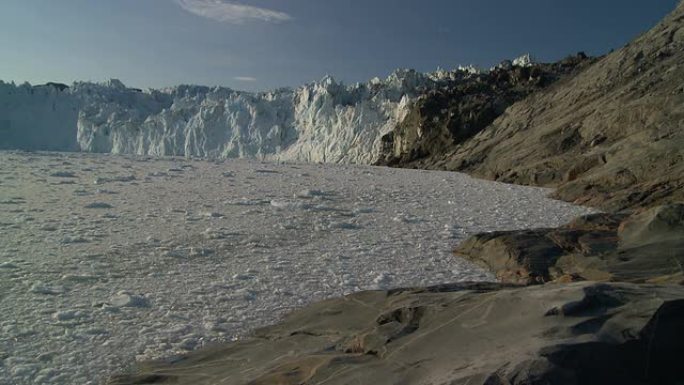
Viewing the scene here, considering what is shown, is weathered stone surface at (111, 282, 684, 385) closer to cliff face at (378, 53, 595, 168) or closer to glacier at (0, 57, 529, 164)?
cliff face at (378, 53, 595, 168)

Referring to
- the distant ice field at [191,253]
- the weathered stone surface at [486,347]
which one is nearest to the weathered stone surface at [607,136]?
the distant ice field at [191,253]

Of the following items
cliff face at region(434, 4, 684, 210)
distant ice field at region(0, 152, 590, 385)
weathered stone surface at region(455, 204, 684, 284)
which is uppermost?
cliff face at region(434, 4, 684, 210)

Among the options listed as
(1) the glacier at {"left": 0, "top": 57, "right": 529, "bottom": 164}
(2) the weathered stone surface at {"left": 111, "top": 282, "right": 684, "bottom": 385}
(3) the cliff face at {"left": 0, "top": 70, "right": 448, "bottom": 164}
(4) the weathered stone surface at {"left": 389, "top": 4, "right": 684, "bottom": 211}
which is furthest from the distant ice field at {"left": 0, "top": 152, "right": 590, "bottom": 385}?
(3) the cliff face at {"left": 0, "top": 70, "right": 448, "bottom": 164}

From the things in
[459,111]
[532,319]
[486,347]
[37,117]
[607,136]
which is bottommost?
[486,347]

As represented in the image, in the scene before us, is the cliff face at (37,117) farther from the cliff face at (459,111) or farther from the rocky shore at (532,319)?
the rocky shore at (532,319)

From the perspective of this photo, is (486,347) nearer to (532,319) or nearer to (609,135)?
(532,319)

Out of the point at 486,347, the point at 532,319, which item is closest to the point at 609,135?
the point at 532,319
